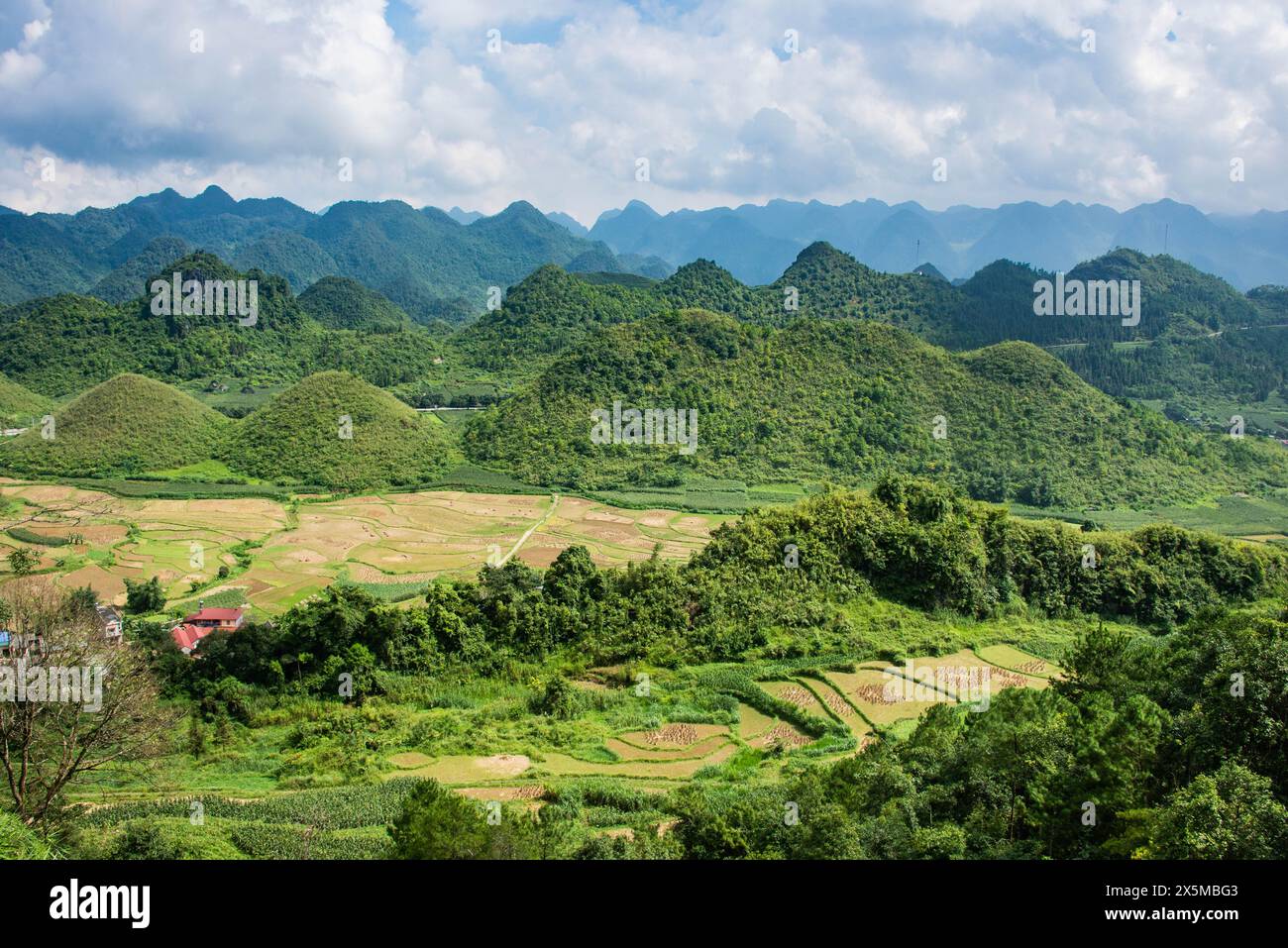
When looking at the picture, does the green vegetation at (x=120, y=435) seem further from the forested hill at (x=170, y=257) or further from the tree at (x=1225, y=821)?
the forested hill at (x=170, y=257)

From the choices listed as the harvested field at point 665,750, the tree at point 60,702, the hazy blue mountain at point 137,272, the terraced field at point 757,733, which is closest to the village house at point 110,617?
the tree at point 60,702

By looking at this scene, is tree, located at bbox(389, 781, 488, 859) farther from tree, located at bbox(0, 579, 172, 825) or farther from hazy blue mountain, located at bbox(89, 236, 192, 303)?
hazy blue mountain, located at bbox(89, 236, 192, 303)

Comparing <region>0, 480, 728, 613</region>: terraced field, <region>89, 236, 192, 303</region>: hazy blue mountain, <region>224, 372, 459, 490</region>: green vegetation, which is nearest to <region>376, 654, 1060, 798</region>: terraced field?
<region>0, 480, 728, 613</region>: terraced field

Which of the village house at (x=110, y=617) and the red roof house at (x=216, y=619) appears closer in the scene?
the village house at (x=110, y=617)

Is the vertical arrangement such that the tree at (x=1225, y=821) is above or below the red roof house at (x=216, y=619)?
above

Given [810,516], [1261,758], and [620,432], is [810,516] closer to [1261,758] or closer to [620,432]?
[1261,758]

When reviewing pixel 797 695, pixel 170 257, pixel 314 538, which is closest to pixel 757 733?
pixel 797 695
